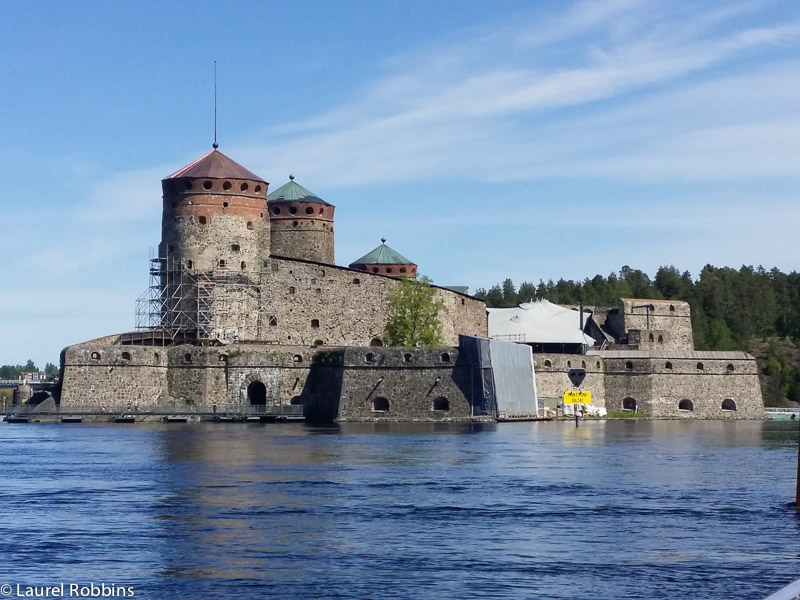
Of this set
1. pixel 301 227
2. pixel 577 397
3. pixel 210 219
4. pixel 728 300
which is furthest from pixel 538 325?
pixel 728 300

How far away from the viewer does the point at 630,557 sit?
17547mm

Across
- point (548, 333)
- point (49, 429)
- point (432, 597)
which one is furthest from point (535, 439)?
point (548, 333)

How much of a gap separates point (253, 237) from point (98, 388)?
10614 mm

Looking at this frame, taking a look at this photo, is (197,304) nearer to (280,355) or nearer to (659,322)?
(280,355)

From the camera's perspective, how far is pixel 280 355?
190 feet

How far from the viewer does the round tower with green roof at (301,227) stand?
70250 millimetres

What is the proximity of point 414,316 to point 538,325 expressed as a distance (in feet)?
57.2

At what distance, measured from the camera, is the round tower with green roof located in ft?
230

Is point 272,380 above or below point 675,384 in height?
above

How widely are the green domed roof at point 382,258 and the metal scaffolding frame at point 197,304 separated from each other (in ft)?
50.5

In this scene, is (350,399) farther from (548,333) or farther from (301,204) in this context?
(548,333)

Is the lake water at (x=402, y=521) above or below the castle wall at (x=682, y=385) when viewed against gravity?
below

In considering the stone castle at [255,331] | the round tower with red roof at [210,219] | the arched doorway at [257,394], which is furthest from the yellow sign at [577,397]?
the round tower with red roof at [210,219]

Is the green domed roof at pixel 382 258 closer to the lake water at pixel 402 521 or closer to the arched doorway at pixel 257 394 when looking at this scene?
the arched doorway at pixel 257 394
